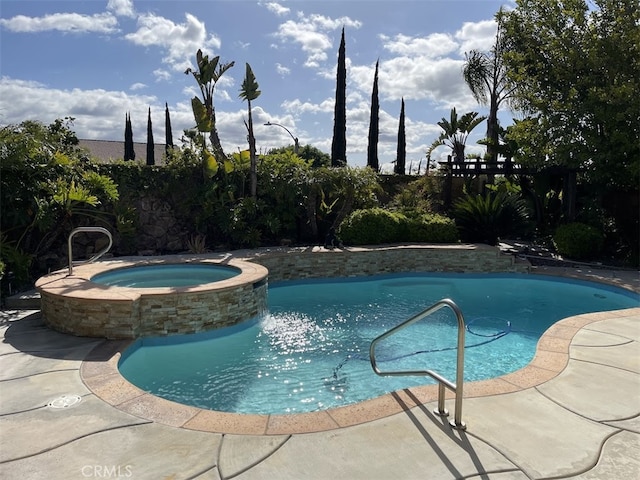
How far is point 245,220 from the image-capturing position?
12805 mm

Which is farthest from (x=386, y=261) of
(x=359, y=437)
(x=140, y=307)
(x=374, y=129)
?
(x=374, y=129)

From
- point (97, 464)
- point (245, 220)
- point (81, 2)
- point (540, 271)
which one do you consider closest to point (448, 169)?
point (540, 271)

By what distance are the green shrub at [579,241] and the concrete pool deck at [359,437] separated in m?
8.44

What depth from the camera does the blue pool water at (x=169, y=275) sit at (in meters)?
8.61

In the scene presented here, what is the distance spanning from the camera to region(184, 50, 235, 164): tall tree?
42.4 ft

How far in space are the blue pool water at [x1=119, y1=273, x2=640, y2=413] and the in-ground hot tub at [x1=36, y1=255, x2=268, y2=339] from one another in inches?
9.9

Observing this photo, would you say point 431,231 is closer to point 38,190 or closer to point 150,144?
point 38,190

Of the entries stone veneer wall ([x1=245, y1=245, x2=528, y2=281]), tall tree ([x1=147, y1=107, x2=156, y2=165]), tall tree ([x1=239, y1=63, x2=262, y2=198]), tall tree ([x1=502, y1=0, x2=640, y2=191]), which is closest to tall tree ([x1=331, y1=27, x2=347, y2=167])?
tall tree ([x1=239, y1=63, x2=262, y2=198])

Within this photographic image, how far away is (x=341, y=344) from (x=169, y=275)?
453 cm

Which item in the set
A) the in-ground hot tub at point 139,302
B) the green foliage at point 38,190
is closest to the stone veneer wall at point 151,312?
the in-ground hot tub at point 139,302

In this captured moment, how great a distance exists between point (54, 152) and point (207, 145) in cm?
455

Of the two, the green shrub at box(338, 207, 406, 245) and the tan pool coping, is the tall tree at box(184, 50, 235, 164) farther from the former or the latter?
the tan pool coping

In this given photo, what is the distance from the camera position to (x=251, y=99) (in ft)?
44.3

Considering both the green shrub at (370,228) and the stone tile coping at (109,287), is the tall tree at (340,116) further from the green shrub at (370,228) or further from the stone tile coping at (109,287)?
the stone tile coping at (109,287)
